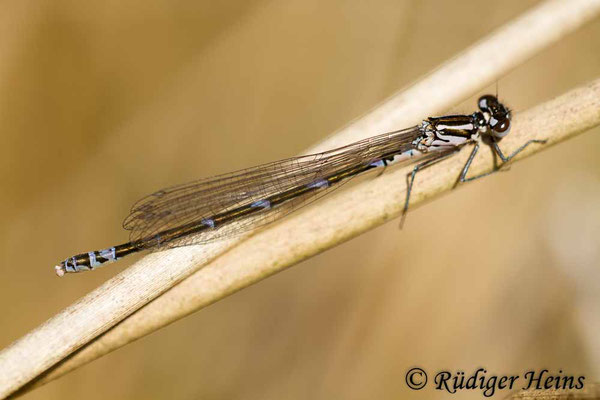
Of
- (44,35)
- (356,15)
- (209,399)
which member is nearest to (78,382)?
(209,399)

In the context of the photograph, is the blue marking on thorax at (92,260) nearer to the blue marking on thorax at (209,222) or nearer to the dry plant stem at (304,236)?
the blue marking on thorax at (209,222)

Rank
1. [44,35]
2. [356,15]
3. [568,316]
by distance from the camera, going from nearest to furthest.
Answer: [568,316]
[44,35]
[356,15]

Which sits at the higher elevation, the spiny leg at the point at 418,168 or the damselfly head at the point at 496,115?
the damselfly head at the point at 496,115

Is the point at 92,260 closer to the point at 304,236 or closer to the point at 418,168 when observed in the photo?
the point at 304,236

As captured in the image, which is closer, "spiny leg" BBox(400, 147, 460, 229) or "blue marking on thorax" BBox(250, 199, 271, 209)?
"spiny leg" BBox(400, 147, 460, 229)

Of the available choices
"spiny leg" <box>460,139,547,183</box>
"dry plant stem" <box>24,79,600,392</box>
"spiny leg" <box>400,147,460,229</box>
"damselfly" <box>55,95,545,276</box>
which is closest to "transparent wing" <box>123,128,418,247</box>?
"damselfly" <box>55,95,545,276</box>

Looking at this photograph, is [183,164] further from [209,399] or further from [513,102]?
[513,102]

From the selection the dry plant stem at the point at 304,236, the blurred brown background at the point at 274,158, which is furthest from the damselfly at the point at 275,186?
the blurred brown background at the point at 274,158

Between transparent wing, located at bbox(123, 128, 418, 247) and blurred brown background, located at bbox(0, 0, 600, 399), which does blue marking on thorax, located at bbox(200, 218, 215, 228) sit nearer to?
transparent wing, located at bbox(123, 128, 418, 247)
